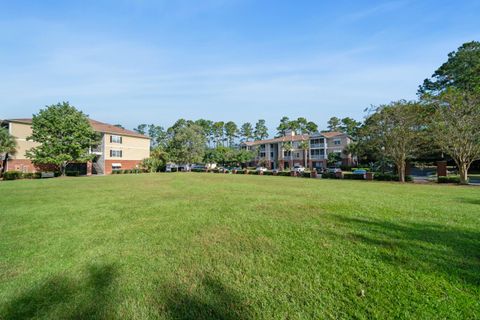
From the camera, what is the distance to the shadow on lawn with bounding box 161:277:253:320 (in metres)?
2.72

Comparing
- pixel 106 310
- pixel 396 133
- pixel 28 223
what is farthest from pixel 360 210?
pixel 396 133

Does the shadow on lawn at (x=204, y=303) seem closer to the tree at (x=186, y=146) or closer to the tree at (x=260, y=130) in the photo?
the tree at (x=186, y=146)

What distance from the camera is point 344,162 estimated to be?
5194 centimetres

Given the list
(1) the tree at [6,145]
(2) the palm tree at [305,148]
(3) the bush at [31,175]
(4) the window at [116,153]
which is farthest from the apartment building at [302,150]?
(1) the tree at [6,145]

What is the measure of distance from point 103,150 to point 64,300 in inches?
1637

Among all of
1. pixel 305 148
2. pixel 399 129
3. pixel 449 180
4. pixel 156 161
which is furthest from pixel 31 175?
pixel 305 148

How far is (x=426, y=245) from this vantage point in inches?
173

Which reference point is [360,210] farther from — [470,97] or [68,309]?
[470,97]

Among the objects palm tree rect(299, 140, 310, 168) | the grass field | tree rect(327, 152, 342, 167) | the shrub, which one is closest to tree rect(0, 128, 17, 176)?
the grass field

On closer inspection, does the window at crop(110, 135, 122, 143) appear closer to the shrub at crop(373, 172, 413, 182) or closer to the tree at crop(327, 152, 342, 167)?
the shrub at crop(373, 172, 413, 182)

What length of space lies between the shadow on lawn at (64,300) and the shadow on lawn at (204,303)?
0.76 m

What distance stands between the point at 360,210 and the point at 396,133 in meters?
16.8

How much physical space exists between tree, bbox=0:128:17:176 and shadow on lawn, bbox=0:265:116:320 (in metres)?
35.5

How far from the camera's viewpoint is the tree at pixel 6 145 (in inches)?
1105
